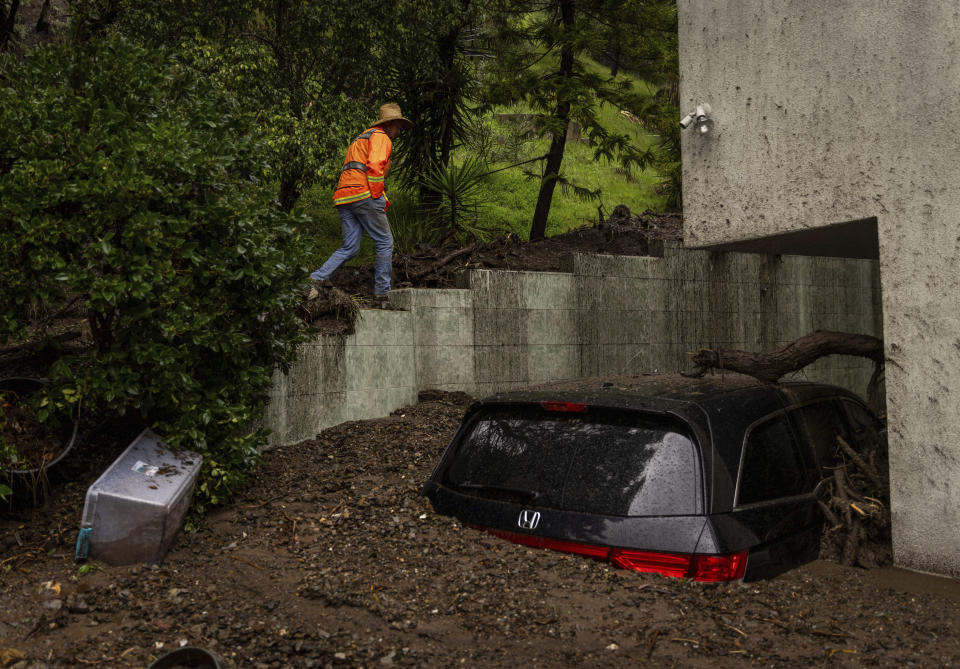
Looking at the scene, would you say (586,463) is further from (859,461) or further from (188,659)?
(859,461)

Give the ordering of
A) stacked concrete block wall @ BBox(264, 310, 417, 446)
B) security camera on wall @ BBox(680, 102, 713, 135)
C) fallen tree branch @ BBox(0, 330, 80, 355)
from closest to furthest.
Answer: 1. fallen tree branch @ BBox(0, 330, 80, 355)
2. security camera on wall @ BBox(680, 102, 713, 135)
3. stacked concrete block wall @ BBox(264, 310, 417, 446)

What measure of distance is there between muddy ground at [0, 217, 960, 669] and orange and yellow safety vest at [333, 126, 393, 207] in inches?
166

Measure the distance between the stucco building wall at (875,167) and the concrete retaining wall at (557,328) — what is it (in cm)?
299

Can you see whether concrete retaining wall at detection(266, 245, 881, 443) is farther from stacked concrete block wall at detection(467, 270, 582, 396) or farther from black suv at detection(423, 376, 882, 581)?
black suv at detection(423, 376, 882, 581)

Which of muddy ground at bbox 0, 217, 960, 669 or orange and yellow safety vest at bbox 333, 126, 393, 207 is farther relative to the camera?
orange and yellow safety vest at bbox 333, 126, 393, 207

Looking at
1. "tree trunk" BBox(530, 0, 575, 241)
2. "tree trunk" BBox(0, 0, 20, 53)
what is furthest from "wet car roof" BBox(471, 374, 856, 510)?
"tree trunk" BBox(0, 0, 20, 53)

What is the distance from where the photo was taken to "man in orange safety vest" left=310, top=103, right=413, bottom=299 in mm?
8555

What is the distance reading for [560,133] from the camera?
1134cm

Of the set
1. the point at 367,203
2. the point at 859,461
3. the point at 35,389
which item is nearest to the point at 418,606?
the point at 859,461

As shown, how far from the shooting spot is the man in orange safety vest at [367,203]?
28.1 feet

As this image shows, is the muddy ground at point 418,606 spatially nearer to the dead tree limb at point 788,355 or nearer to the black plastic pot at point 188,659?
the black plastic pot at point 188,659

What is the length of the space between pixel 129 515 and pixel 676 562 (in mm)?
2742

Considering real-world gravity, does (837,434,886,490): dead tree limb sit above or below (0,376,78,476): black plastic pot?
below

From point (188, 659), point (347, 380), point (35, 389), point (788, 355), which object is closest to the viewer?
point (188, 659)
